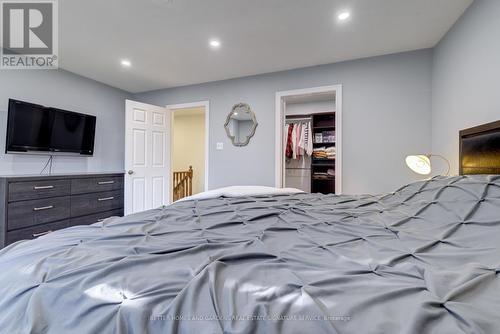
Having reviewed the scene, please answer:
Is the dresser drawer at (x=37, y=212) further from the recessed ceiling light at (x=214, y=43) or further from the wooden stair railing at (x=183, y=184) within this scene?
the wooden stair railing at (x=183, y=184)

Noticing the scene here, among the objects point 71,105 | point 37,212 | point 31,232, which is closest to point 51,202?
point 37,212

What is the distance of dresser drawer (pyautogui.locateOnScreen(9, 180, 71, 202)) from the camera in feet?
7.72

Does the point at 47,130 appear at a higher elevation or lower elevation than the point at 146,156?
higher

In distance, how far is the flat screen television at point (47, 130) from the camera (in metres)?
2.66

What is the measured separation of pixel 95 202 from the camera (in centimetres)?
317

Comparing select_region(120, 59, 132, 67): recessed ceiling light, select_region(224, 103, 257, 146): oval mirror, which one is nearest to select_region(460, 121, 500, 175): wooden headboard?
select_region(224, 103, 257, 146): oval mirror

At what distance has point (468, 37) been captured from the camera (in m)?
1.95

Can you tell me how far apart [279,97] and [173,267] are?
3.02 meters

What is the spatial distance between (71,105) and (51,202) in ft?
4.88

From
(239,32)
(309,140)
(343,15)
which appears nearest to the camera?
(343,15)

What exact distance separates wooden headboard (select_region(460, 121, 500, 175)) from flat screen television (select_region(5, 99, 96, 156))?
13.9 ft

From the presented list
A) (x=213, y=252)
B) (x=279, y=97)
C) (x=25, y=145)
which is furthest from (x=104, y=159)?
(x=213, y=252)

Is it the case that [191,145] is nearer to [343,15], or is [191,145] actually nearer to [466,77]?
[343,15]

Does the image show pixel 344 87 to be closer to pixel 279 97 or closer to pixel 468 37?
pixel 279 97
